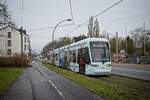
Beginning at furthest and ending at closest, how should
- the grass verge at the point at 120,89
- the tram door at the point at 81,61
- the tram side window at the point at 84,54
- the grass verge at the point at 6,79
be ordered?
the tram door at the point at 81,61
the tram side window at the point at 84,54
the grass verge at the point at 6,79
the grass verge at the point at 120,89

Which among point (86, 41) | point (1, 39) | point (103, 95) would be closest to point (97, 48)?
point (86, 41)

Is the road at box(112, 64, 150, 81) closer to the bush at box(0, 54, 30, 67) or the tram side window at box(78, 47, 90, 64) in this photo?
the tram side window at box(78, 47, 90, 64)

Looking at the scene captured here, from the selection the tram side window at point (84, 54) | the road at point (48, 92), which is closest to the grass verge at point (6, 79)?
the road at point (48, 92)

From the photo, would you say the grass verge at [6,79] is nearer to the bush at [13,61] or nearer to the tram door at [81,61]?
the tram door at [81,61]

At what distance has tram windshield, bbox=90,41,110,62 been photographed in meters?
23.6

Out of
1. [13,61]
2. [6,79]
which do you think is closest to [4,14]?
[6,79]

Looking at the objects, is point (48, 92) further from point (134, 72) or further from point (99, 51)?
point (134, 72)

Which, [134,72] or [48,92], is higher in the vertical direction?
[134,72]

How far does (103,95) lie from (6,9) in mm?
13266

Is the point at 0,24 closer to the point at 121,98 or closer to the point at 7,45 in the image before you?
the point at 121,98

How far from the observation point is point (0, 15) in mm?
21750

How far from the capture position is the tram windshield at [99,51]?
77.6ft

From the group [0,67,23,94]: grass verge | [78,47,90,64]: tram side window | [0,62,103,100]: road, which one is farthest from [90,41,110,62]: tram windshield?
[0,67,23,94]: grass verge

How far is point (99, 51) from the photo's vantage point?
78.5ft
